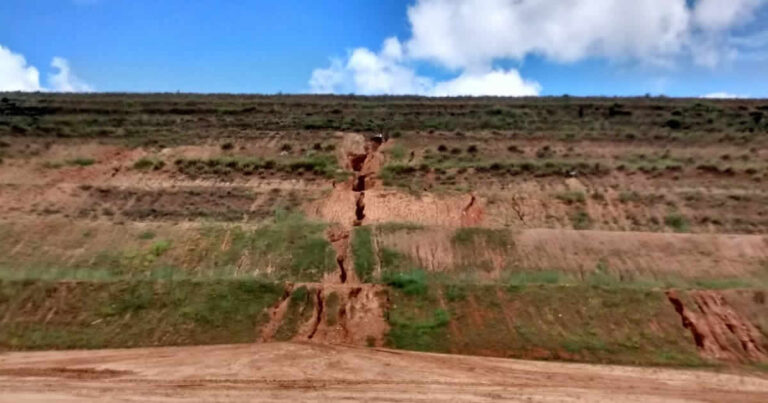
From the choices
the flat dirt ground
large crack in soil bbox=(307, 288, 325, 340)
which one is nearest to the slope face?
large crack in soil bbox=(307, 288, 325, 340)

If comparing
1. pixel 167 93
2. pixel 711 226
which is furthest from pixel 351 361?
pixel 167 93

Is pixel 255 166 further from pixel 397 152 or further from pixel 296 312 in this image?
pixel 296 312

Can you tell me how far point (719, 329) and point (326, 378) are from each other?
12.1 metres

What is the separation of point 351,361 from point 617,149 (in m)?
22.1

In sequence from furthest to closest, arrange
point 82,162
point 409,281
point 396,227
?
point 82,162 < point 396,227 < point 409,281

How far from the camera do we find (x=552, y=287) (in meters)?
23.0

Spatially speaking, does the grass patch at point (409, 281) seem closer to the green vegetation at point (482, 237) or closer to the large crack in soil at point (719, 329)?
the green vegetation at point (482, 237)

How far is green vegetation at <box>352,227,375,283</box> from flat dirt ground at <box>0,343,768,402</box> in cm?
451

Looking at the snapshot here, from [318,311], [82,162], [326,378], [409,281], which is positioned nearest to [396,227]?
[409,281]

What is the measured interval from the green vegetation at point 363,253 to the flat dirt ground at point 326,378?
178 inches

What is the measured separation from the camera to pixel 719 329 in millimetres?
20922

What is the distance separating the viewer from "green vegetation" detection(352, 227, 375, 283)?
81.0 ft

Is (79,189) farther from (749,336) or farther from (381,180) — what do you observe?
(749,336)

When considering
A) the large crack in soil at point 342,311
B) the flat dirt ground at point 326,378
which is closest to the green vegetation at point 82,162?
the large crack in soil at point 342,311
